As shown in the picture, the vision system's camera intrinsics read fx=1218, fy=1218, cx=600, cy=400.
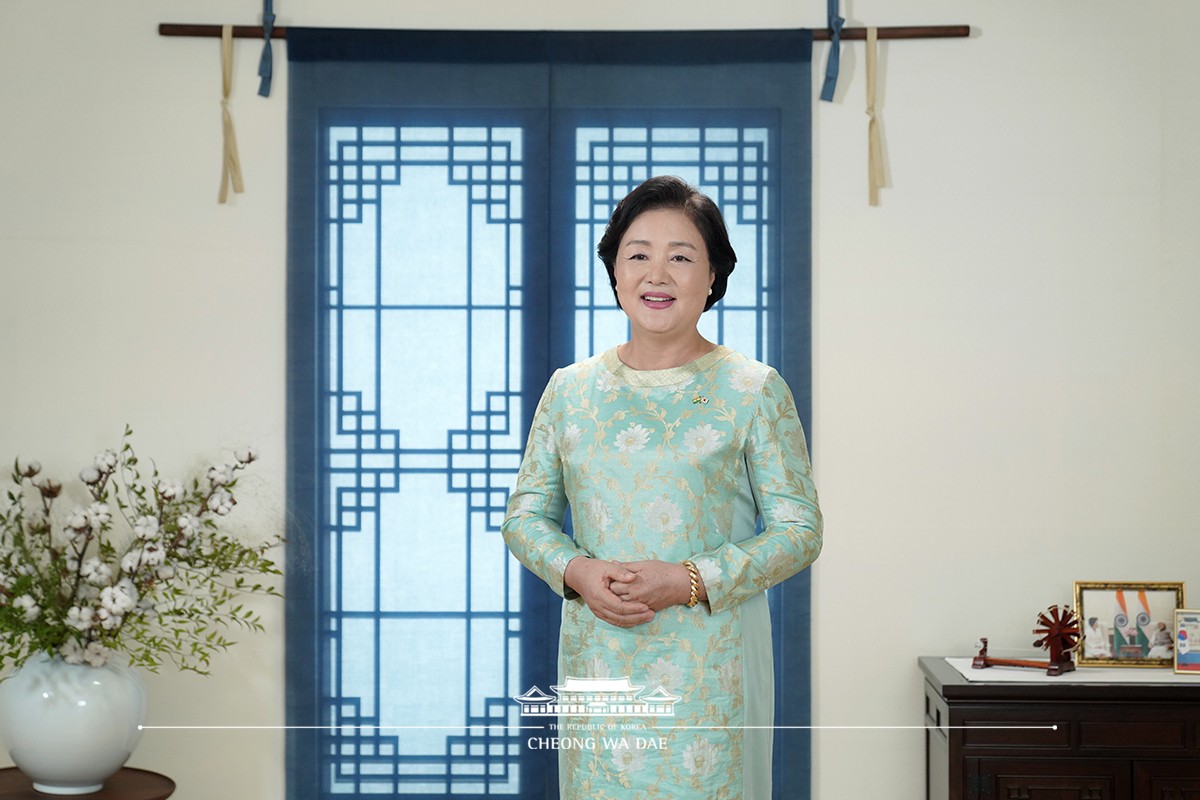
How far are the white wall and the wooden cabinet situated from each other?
0.37m

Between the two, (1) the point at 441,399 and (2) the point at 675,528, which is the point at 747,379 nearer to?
(2) the point at 675,528

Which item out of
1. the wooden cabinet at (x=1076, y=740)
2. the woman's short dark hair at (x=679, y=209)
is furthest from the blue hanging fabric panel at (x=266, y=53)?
the wooden cabinet at (x=1076, y=740)

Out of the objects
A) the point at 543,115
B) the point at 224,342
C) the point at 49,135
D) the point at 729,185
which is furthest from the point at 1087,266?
the point at 49,135

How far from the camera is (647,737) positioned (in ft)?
6.19

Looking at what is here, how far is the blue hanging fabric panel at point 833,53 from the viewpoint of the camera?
3.27 metres

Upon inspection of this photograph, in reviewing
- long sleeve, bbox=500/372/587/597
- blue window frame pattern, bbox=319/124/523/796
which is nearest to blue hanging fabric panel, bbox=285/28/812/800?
blue window frame pattern, bbox=319/124/523/796

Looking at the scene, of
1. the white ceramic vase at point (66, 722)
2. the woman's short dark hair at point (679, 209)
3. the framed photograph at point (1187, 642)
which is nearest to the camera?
the woman's short dark hair at point (679, 209)

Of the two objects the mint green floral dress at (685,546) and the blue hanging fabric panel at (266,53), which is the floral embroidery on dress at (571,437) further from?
the blue hanging fabric panel at (266,53)

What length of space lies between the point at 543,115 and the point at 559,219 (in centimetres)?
29

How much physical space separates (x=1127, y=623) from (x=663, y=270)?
1.90 metres

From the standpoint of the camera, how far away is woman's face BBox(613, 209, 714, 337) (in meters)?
1.94

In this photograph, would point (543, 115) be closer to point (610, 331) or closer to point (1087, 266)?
point (610, 331)

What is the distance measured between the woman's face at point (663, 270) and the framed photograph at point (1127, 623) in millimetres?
1768

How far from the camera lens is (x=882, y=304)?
10.9 feet
